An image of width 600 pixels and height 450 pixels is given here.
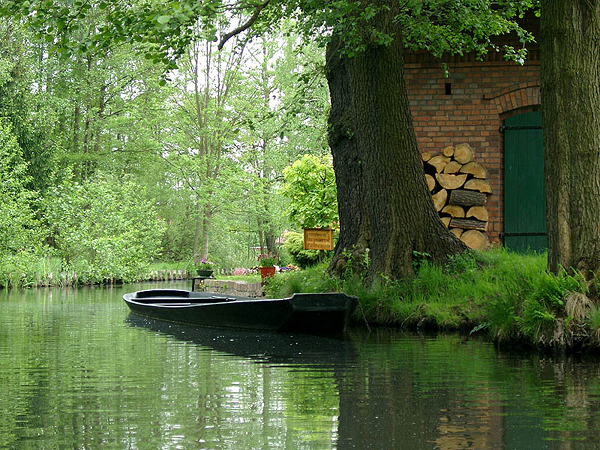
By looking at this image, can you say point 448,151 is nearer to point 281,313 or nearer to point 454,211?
point 454,211

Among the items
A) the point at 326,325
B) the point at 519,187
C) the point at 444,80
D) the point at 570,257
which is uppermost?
the point at 444,80

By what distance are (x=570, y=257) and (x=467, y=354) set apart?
1.19 m

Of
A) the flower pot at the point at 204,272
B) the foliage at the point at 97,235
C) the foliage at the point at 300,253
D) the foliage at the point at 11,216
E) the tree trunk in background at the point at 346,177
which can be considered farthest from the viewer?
the foliage at the point at 97,235

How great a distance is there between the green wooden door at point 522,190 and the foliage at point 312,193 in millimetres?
4623

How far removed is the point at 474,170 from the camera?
11.9 m

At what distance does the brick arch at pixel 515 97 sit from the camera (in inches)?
474

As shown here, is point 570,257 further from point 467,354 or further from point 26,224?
point 26,224

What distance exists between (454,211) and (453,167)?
0.66 meters

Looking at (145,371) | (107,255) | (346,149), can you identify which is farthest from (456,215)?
(107,255)

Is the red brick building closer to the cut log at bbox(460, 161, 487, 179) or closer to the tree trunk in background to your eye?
the cut log at bbox(460, 161, 487, 179)

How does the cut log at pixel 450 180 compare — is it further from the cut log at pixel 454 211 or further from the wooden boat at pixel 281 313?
the wooden boat at pixel 281 313

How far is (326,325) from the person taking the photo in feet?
28.5

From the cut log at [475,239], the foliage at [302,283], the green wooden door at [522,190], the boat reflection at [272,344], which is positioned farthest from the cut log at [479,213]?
the boat reflection at [272,344]

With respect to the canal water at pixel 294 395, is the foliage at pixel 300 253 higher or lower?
higher
